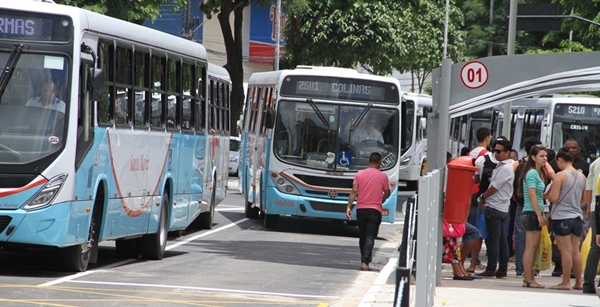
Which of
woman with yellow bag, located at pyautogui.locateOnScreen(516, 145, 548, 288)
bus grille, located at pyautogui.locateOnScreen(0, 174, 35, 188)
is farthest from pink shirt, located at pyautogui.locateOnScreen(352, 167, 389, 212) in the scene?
bus grille, located at pyautogui.locateOnScreen(0, 174, 35, 188)

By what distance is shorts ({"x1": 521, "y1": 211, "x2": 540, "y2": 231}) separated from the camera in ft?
47.4

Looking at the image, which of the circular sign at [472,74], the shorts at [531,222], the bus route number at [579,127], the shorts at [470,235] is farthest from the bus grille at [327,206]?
the bus route number at [579,127]

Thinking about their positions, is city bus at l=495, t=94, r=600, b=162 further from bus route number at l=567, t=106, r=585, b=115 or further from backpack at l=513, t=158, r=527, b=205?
backpack at l=513, t=158, r=527, b=205

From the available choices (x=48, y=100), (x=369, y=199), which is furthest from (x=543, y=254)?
(x=48, y=100)

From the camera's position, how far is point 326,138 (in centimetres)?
2209

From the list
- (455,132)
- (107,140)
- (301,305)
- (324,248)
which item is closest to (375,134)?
(324,248)

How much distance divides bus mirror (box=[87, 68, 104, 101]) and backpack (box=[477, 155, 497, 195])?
5.88 metres

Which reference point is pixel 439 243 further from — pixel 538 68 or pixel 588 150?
pixel 588 150

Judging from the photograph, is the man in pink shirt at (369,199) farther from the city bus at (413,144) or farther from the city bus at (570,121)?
the city bus at (413,144)

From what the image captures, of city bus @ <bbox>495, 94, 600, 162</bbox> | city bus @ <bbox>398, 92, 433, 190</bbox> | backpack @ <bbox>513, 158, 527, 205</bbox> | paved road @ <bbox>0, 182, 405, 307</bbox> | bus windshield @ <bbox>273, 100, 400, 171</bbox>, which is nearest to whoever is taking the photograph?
paved road @ <bbox>0, 182, 405, 307</bbox>

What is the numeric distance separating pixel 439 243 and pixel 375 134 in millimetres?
8916

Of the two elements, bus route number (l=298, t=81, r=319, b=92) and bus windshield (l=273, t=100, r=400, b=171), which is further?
bus route number (l=298, t=81, r=319, b=92)

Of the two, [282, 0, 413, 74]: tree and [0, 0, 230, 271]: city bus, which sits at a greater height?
[282, 0, 413, 74]: tree

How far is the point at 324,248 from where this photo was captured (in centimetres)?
1934
